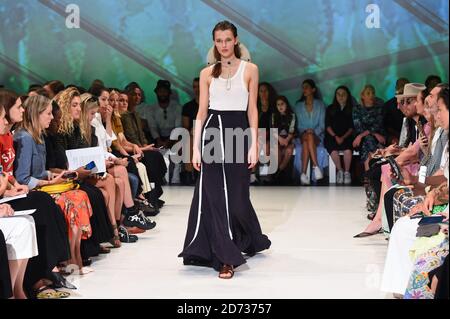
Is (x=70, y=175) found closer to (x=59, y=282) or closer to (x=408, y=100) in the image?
(x=59, y=282)

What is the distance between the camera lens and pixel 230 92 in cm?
527

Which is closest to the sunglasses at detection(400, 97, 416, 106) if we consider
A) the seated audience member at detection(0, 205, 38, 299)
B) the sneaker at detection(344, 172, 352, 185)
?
the seated audience member at detection(0, 205, 38, 299)

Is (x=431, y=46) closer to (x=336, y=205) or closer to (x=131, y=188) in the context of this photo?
(x=336, y=205)

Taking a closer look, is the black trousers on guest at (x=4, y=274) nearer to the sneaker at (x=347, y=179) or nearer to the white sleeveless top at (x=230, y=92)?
the white sleeveless top at (x=230, y=92)

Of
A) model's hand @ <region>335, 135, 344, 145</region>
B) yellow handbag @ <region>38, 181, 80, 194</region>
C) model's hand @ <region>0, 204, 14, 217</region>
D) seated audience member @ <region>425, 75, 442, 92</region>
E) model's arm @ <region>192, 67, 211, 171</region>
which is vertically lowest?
model's hand @ <region>0, 204, 14, 217</region>

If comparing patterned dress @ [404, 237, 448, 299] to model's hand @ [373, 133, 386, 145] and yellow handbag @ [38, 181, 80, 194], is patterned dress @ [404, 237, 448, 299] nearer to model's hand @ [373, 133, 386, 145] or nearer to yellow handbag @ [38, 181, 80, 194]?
yellow handbag @ [38, 181, 80, 194]

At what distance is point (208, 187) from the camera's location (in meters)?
5.25

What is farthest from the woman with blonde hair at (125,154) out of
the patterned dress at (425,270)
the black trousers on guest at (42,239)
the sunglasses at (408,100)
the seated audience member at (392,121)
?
the patterned dress at (425,270)

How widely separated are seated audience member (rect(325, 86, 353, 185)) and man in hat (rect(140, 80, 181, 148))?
1.88 metres

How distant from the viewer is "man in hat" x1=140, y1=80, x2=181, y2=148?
417 inches

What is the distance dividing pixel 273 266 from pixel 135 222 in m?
1.65

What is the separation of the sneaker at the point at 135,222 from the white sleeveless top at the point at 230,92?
1732 millimetres

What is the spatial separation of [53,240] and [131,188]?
2462mm
